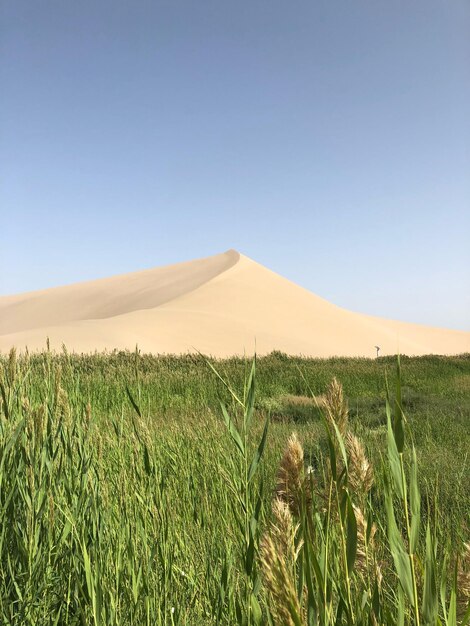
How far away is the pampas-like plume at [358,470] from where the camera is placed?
34.8 inches

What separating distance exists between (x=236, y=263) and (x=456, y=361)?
3880 cm

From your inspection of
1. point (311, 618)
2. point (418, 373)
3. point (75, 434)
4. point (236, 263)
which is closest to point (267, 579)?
point (311, 618)

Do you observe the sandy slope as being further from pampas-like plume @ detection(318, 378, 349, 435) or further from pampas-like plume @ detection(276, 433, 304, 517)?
pampas-like plume @ detection(318, 378, 349, 435)

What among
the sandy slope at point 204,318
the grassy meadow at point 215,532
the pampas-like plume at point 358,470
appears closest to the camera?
the grassy meadow at point 215,532

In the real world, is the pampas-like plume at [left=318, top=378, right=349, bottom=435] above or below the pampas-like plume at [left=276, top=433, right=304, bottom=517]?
above

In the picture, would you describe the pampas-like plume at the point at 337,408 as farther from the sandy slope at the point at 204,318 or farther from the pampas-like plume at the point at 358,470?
the sandy slope at the point at 204,318

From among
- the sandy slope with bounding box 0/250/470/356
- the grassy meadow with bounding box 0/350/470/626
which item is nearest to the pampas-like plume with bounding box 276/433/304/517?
the grassy meadow with bounding box 0/350/470/626

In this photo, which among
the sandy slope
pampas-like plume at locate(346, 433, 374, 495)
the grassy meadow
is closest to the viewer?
the grassy meadow

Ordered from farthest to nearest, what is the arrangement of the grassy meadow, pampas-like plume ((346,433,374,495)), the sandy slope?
the sandy slope < pampas-like plume ((346,433,374,495)) < the grassy meadow

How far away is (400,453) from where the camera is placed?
0.74 meters

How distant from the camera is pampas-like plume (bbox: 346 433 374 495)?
2.90 feet

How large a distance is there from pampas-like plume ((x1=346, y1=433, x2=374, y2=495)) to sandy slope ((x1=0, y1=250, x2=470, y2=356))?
27.4 meters

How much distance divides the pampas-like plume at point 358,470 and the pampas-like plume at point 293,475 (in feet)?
0.26

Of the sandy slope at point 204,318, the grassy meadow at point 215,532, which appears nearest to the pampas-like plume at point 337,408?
the grassy meadow at point 215,532
